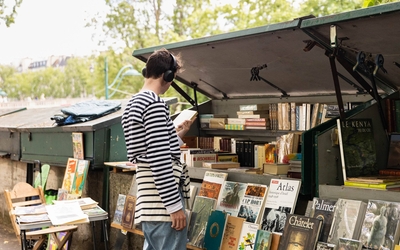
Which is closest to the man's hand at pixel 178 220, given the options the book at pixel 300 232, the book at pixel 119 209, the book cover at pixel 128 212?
the book at pixel 300 232

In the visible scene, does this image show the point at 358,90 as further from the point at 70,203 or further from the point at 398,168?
the point at 70,203

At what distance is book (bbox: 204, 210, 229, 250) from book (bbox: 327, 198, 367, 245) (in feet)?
3.58

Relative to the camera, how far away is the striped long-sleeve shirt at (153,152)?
3.31 metres

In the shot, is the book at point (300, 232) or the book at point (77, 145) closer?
the book at point (300, 232)

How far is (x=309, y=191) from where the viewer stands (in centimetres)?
416

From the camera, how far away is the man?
10.9 ft

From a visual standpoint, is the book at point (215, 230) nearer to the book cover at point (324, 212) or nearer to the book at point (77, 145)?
the book cover at point (324, 212)

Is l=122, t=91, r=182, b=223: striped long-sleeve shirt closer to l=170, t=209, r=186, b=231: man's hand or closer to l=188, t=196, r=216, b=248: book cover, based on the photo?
l=170, t=209, r=186, b=231: man's hand

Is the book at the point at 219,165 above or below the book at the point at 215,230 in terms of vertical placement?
above

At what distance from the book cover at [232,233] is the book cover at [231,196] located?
0.33ft

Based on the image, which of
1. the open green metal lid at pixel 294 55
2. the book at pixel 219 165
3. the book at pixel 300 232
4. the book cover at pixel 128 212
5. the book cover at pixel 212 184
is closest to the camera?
the book at pixel 300 232

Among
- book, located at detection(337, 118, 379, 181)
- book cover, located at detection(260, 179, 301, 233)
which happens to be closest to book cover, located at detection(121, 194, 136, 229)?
book cover, located at detection(260, 179, 301, 233)

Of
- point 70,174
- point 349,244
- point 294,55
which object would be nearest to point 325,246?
point 349,244

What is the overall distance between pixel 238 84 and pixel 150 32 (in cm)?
2247
